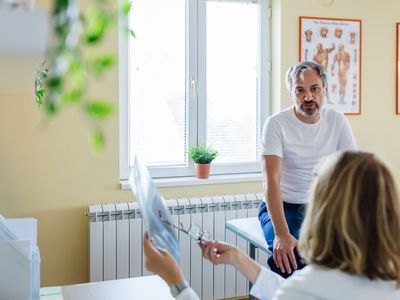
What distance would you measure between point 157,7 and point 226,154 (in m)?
1.08

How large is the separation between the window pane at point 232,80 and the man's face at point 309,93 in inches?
39.4

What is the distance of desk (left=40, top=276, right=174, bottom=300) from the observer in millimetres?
1753

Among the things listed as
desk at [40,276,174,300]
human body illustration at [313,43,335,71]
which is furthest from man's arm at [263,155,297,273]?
human body illustration at [313,43,335,71]

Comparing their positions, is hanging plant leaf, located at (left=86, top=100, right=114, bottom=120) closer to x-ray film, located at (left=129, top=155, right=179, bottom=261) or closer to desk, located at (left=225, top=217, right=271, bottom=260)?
x-ray film, located at (left=129, top=155, right=179, bottom=261)

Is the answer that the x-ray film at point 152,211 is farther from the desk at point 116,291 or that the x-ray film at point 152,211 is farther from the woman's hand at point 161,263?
the desk at point 116,291

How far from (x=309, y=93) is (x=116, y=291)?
136 cm

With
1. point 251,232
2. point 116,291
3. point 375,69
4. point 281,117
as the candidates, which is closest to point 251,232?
point 251,232

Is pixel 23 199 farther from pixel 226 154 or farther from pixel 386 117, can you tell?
pixel 386 117

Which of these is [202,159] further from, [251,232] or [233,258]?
[233,258]

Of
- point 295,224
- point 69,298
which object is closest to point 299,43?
point 295,224

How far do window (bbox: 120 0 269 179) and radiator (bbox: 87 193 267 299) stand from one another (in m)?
0.31

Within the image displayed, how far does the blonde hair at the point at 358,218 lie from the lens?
1.09 metres

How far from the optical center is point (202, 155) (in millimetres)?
3324

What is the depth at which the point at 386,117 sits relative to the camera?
3.81 m
